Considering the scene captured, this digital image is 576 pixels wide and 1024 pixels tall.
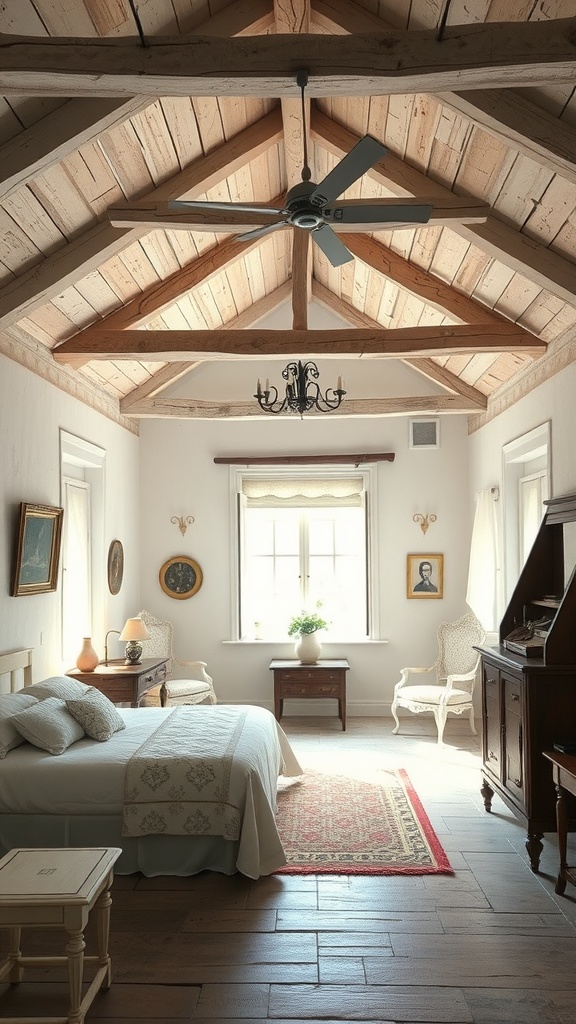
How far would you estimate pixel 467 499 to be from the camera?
8.45 metres

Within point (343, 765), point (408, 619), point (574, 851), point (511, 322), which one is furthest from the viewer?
point (408, 619)

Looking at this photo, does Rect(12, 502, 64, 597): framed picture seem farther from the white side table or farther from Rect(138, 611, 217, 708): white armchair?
the white side table

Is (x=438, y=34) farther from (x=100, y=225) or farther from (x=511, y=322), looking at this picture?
(x=511, y=322)

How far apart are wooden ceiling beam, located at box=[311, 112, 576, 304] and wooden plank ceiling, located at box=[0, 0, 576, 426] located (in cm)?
1

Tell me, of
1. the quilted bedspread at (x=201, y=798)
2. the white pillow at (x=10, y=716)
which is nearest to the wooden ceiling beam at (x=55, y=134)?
the white pillow at (x=10, y=716)

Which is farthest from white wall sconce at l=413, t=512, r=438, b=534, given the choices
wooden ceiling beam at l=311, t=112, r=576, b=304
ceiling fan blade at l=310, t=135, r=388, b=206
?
ceiling fan blade at l=310, t=135, r=388, b=206

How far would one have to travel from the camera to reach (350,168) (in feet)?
10.0

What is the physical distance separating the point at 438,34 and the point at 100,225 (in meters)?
2.68

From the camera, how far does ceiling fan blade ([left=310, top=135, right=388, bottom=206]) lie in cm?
294

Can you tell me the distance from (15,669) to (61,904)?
253 centimetres

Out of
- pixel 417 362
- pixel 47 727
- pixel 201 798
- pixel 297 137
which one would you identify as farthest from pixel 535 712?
Result: pixel 417 362

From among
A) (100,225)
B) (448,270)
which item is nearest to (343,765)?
(448,270)

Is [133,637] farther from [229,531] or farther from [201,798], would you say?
[201,798]

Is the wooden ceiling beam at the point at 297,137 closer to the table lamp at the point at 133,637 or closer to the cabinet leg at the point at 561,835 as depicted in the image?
the table lamp at the point at 133,637
